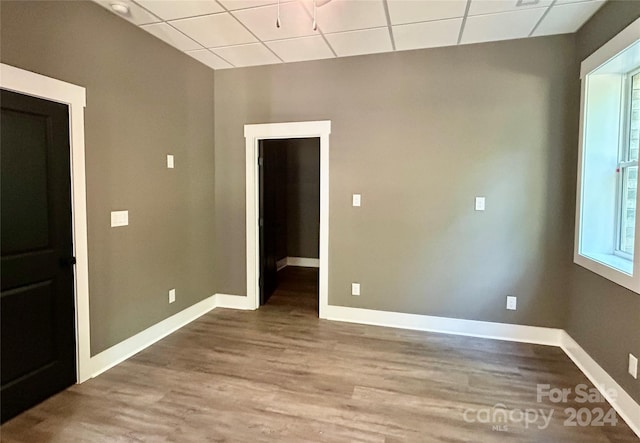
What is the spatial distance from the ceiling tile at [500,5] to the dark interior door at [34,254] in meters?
3.12

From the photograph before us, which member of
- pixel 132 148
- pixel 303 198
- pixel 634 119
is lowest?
pixel 303 198

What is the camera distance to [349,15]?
2869 mm

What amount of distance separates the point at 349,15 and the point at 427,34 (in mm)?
816

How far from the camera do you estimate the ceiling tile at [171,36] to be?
311 cm

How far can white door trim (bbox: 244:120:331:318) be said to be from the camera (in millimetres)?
3963

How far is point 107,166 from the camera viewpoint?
9.43 feet

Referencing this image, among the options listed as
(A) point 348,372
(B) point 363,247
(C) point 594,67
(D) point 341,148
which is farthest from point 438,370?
(C) point 594,67

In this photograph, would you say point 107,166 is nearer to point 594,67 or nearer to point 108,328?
point 108,328

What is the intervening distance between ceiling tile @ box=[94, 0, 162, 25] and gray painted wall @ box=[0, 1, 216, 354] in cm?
6

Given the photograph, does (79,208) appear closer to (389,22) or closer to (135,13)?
(135,13)

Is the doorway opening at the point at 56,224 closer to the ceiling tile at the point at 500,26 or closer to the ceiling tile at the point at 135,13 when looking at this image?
the ceiling tile at the point at 135,13

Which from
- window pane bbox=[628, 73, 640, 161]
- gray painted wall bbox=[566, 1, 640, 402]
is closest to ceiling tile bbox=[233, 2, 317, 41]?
gray painted wall bbox=[566, 1, 640, 402]

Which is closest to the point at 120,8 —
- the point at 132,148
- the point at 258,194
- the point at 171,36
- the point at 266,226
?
the point at 171,36

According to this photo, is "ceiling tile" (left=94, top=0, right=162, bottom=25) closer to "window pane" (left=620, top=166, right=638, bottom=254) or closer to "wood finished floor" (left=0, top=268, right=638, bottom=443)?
"wood finished floor" (left=0, top=268, right=638, bottom=443)
